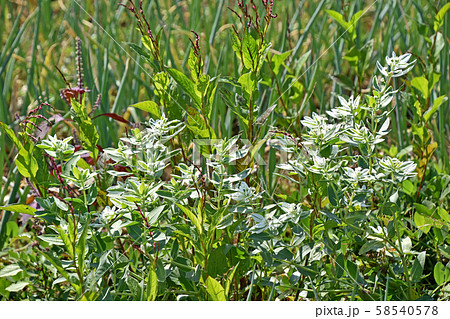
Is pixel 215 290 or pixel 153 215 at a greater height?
pixel 153 215

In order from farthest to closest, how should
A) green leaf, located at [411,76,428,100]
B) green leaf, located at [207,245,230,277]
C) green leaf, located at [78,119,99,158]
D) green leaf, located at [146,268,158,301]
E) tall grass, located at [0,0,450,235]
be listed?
tall grass, located at [0,0,450,235]
green leaf, located at [411,76,428,100]
green leaf, located at [78,119,99,158]
green leaf, located at [207,245,230,277]
green leaf, located at [146,268,158,301]

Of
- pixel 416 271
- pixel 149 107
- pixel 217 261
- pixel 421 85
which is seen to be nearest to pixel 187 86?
pixel 149 107

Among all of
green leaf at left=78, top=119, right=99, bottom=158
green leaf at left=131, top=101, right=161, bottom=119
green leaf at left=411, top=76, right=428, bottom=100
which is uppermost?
green leaf at left=411, top=76, right=428, bottom=100

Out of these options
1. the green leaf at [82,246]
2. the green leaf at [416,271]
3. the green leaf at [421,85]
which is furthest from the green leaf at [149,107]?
the green leaf at [421,85]

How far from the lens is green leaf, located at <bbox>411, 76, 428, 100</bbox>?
142 centimetres

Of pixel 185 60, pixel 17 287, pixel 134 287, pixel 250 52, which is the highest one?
pixel 250 52

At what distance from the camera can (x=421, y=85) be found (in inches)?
56.1

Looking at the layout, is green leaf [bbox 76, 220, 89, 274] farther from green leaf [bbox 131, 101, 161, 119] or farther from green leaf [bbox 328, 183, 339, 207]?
green leaf [bbox 328, 183, 339, 207]

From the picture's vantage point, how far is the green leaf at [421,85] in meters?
1.42

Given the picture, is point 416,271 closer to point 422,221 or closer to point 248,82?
point 422,221

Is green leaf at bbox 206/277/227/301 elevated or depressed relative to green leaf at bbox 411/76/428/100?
depressed

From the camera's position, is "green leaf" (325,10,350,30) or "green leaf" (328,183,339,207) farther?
"green leaf" (325,10,350,30)

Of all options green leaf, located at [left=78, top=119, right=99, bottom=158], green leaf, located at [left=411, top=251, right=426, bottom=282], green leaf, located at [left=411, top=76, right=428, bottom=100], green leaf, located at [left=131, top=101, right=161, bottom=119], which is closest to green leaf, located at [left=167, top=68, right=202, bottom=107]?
green leaf, located at [left=131, top=101, right=161, bottom=119]

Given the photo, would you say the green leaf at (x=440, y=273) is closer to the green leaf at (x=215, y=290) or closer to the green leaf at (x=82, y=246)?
the green leaf at (x=215, y=290)
